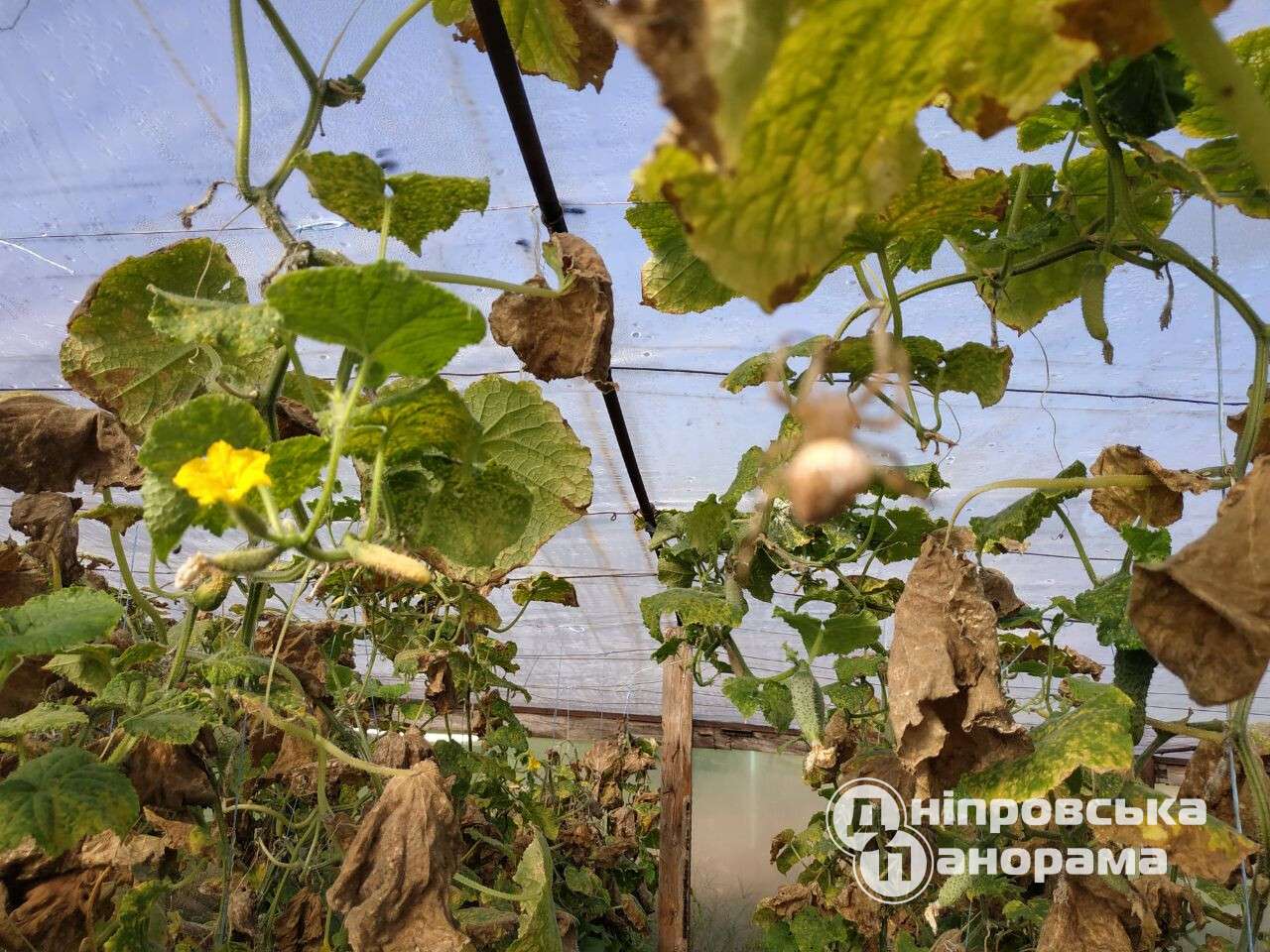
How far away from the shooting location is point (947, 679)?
0.68 metres

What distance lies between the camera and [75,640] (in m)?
0.80

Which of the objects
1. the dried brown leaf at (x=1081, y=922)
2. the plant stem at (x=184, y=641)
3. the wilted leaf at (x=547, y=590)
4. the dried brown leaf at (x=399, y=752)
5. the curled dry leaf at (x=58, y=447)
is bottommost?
the dried brown leaf at (x=1081, y=922)

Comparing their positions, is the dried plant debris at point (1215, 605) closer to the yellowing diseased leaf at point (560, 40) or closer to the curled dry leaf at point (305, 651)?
the yellowing diseased leaf at point (560, 40)

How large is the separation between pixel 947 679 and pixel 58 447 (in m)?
0.87

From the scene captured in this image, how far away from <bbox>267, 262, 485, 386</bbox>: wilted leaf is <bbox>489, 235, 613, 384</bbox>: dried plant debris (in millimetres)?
274

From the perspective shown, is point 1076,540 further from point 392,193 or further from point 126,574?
point 126,574

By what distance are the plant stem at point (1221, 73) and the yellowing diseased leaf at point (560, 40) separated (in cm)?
61

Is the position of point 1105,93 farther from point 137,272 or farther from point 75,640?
point 75,640

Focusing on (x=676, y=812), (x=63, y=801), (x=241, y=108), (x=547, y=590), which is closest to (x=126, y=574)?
(x=63, y=801)

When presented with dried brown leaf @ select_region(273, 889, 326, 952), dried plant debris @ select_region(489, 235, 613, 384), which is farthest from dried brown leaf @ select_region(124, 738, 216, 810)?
dried plant debris @ select_region(489, 235, 613, 384)

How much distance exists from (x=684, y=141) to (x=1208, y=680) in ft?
1.23

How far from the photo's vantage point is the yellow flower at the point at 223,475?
42cm

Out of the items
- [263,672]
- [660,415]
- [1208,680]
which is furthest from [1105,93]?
[660,415]

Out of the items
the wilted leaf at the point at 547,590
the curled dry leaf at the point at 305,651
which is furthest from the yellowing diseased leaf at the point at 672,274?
the wilted leaf at the point at 547,590
